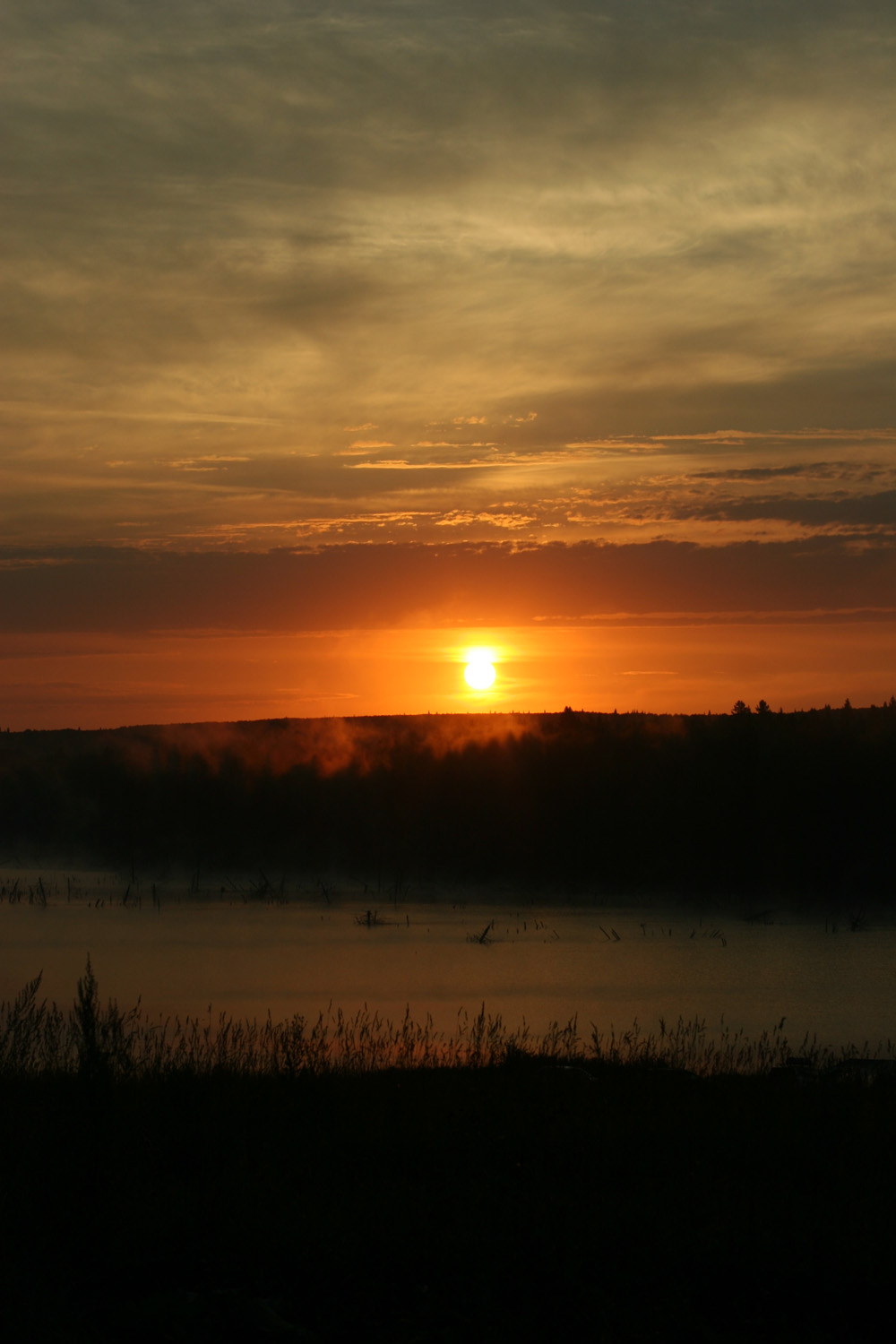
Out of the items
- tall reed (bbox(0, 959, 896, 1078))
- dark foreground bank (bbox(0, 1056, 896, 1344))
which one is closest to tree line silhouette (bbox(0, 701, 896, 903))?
tall reed (bbox(0, 959, 896, 1078))

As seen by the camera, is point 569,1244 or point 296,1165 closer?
point 569,1244

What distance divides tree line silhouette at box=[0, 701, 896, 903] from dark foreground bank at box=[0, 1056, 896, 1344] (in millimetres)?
36242

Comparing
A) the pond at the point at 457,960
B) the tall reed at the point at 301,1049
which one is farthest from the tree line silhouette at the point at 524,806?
the tall reed at the point at 301,1049

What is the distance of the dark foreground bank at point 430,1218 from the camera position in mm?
Result: 5195

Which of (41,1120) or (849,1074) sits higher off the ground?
(41,1120)

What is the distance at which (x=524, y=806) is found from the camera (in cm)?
5000

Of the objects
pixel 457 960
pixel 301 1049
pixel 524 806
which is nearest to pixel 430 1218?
pixel 301 1049

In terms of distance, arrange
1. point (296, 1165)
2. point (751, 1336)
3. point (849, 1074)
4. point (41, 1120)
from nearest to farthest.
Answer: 1. point (751, 1336)
2. point (296, 1165)
3. point (41, 1120)
4. point (849, 1074)

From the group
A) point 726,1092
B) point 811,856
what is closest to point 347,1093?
point 726,1092

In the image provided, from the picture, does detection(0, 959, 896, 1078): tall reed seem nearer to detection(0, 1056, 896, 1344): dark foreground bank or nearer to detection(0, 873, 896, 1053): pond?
detection(0, 1056, 896, 1344): dark foreground bank

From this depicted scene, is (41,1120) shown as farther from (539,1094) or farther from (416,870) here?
(416,870)

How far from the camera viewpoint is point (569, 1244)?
19.1 feet

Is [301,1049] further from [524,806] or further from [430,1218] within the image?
[524,806]

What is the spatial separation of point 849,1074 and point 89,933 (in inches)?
964
